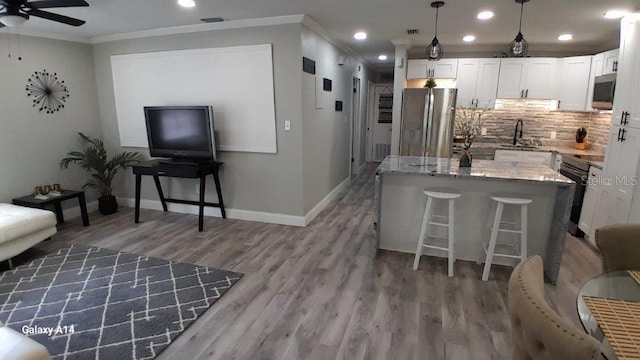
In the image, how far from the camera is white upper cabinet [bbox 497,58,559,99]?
500cm

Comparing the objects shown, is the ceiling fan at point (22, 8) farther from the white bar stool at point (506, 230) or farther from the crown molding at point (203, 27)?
the white bar stool at point (506, 230)

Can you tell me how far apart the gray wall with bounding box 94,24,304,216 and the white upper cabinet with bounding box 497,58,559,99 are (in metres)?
3.31

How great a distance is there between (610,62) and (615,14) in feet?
3.27

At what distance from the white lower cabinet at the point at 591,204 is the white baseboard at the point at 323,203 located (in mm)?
3162

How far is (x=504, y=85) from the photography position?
5160mm

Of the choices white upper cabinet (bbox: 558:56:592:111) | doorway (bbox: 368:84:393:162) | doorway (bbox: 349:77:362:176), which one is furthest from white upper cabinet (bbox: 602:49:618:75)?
doorway (bbox: 368:84:393:162)

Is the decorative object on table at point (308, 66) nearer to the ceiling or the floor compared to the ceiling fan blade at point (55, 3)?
nearer to the floor

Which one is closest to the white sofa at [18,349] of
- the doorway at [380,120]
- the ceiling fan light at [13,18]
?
the ceiling fan light at [13,18]

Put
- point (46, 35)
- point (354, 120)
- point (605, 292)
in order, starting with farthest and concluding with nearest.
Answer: point (354, 120) < point (46, 35) < point (605, 292)

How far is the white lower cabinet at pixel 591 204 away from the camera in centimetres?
362

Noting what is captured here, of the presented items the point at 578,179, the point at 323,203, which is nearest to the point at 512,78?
the point at 578,179

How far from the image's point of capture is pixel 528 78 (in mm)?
5062

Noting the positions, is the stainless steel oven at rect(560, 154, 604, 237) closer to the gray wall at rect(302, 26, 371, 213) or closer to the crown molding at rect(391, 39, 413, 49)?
the crown molding at rect(391, 39, 413, 49)

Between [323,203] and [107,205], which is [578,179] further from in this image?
[107,205]
